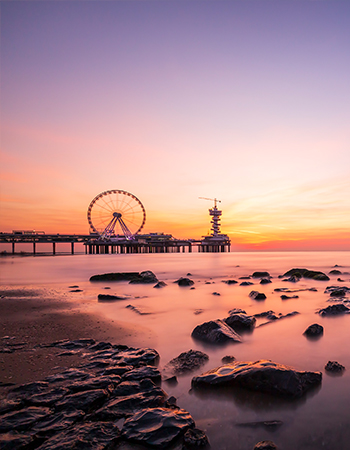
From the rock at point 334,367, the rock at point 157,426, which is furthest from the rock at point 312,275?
the rock at point 157,426

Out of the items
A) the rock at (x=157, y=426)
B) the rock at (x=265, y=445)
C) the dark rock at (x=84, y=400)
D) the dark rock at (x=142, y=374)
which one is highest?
the dark rock at (x=84, y=400)

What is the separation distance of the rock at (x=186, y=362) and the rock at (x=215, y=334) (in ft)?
3.26

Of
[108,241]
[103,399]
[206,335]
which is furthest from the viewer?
[108,241]

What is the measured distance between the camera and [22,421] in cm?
316

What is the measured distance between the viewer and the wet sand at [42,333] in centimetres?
475

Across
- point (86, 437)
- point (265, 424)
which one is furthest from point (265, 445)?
point (86, 437)

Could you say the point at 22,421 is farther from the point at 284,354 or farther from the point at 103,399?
the point at 284,354

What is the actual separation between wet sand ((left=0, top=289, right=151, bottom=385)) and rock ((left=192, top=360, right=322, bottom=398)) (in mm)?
2481

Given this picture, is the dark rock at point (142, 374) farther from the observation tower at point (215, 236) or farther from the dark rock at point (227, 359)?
the observation tower at point (215, 236)

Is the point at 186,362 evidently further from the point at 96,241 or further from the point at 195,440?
the point at 96,241

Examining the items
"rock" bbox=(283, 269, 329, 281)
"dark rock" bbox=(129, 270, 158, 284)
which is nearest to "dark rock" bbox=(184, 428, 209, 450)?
"dark rock" bbox=(129, 270, 158, 284)

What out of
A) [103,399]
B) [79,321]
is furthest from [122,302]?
[103,399]

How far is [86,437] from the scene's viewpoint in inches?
115

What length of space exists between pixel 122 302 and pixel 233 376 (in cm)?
784
